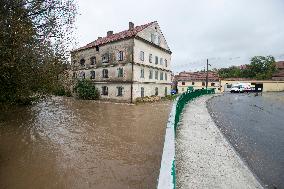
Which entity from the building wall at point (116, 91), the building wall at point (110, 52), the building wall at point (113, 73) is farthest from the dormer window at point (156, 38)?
the building wall at point (116, 91)

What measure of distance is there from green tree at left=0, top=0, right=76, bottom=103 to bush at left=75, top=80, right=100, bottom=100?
20198mm

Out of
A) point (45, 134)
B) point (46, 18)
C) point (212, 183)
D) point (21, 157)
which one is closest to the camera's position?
Answer: point (212, 183)

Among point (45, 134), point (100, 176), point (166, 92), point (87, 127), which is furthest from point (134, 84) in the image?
point (100, 176)

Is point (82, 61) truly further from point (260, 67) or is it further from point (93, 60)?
point (260, 67)

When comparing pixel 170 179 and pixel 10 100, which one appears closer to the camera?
pixel 170 179

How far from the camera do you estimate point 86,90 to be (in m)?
38.6

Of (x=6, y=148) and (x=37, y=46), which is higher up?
(x=37, y=46)

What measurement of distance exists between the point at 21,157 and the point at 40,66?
4843 mm

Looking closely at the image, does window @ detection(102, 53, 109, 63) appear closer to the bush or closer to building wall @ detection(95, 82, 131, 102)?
building wall @ detection(95, 82, 131, 102)

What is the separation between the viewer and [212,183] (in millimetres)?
7703

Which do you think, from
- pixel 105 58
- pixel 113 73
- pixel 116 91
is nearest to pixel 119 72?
pixel 113 73

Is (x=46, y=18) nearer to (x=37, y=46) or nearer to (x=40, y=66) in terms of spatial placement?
(x=37, y=46)

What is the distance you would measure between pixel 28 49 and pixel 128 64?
74.4 ft

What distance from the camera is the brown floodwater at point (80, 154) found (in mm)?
8727
